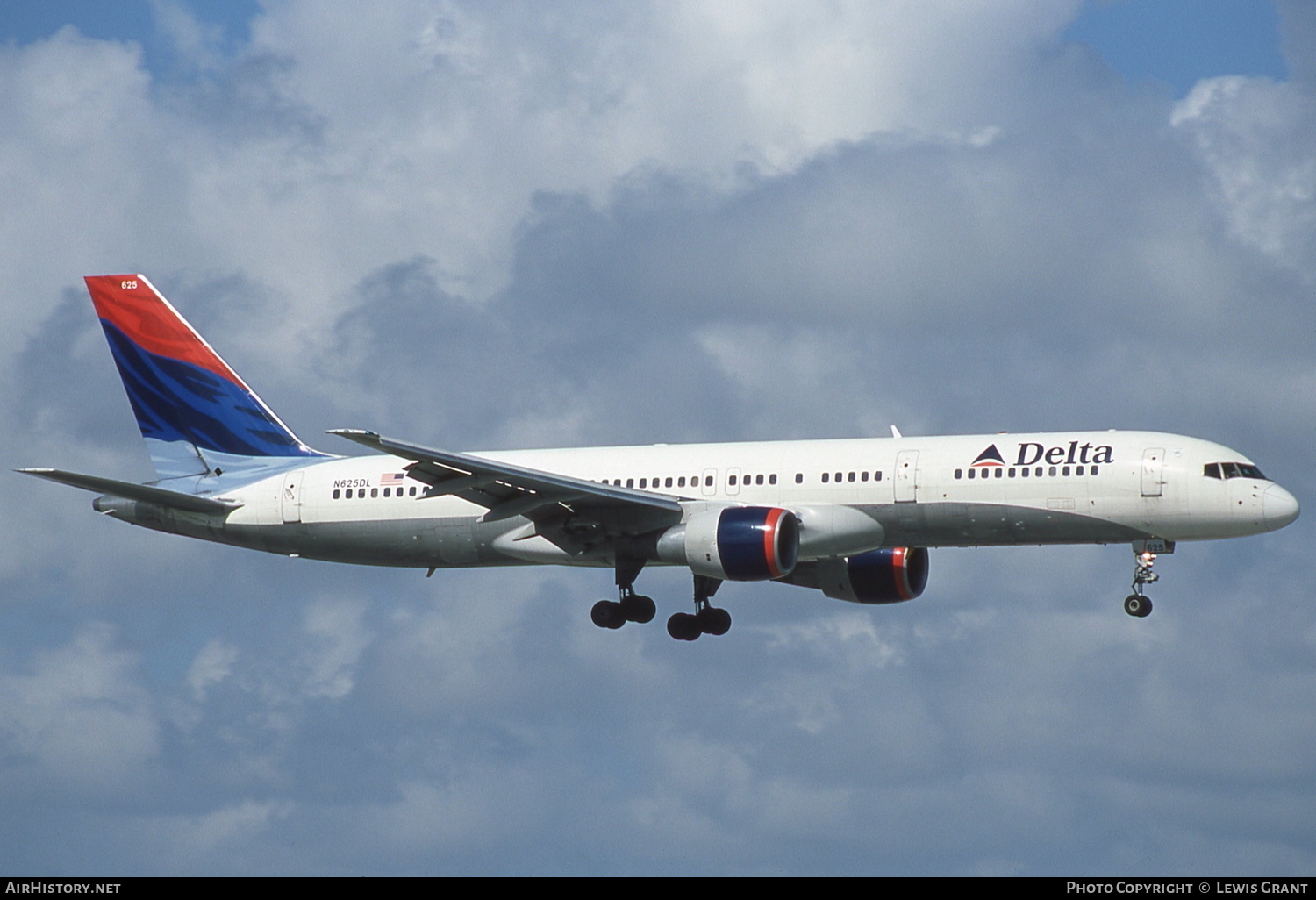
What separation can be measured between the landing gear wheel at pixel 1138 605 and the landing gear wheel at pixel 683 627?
50.2 feet

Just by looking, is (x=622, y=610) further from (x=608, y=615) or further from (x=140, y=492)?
(x=140, y=492)

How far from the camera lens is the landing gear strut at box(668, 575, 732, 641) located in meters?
67.8

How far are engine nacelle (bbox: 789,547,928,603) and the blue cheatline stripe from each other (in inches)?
705

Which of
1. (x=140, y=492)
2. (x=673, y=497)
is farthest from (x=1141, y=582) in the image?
(x=140, y=492)

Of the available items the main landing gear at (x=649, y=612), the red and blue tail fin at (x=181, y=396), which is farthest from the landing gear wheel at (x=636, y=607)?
the red and blue tail fin at (x=181, y=396)

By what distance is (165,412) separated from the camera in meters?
71.2

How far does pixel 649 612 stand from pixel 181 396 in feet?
62.7

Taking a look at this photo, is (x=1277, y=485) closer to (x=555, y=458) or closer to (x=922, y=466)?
(x=922, y=466)

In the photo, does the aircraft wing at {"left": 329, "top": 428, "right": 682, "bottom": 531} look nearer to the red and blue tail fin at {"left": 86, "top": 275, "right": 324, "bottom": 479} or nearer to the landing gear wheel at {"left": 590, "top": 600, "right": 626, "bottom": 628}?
the landing gear wheel at {"left": 590, "top": 600, "right": 626, "bottom": 628}

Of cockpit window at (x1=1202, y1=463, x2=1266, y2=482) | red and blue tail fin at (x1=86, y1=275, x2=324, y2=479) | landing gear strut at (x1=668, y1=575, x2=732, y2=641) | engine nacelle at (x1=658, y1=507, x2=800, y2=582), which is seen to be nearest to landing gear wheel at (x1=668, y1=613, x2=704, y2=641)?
landing gear strut at (x1=668, y1=575, x2=732, y2=641)

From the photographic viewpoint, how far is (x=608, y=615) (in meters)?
64.6
